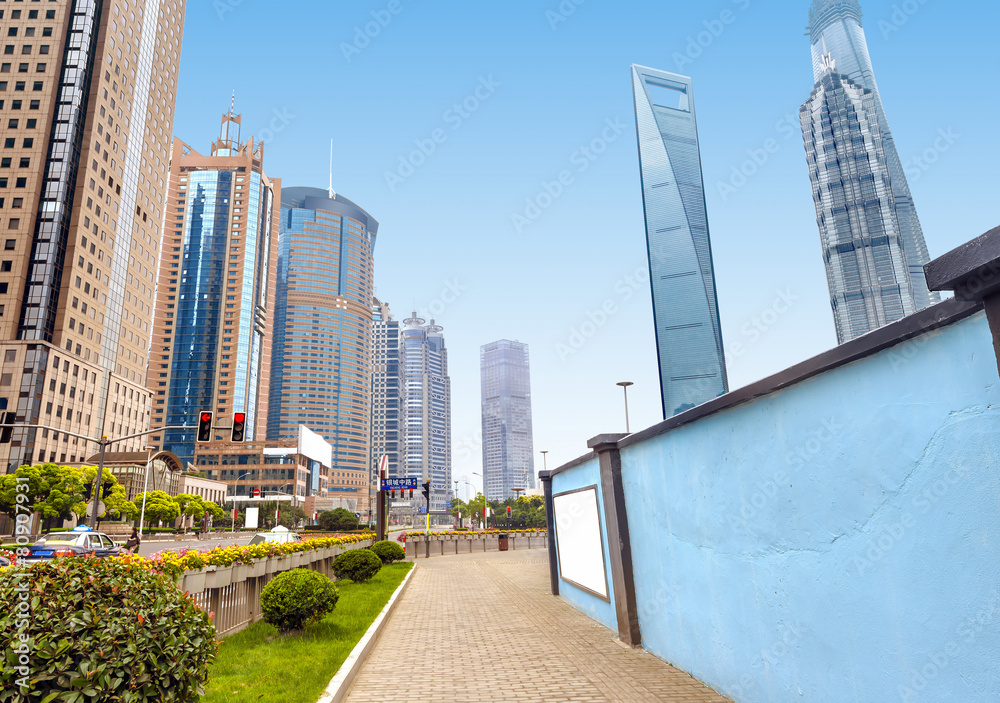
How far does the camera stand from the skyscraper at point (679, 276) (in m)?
152

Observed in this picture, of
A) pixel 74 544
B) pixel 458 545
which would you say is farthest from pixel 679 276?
pixel 74 544

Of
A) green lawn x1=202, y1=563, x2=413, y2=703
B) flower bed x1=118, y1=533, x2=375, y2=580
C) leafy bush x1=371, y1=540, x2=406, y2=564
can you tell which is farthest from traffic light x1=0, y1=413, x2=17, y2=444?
green lawn x1=202, y1=563, x2=413, y2=703

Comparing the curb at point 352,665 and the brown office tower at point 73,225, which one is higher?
the brown office tower at point 73,225

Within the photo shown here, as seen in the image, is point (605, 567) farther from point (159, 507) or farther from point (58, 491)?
point (159, 507)

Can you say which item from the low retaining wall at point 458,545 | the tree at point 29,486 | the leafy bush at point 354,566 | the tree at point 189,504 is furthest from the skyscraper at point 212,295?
the leafy bush at point 354,566

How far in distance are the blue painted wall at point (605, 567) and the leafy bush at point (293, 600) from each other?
528cm

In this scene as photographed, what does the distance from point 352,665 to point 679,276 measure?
15371 cm

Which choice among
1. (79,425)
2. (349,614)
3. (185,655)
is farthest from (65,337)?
(185,655)

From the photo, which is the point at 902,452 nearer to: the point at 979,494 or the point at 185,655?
the point at 979,494

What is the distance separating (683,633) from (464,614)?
25.1 ft

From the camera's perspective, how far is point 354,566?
20.1 meters

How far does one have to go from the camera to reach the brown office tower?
269 feet

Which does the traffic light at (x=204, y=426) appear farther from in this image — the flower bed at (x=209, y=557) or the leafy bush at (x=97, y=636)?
the leafy bush at (x=97, y=636)

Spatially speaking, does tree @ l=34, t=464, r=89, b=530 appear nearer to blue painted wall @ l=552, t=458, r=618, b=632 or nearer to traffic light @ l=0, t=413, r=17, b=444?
traffic light @ l=0, t=413, r=17, b=444
